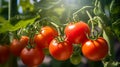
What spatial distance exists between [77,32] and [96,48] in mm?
91

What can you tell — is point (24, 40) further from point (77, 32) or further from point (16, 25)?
point (77, 32)

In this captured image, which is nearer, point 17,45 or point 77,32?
point 77,32

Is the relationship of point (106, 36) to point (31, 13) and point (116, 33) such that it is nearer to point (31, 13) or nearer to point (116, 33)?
point (116, 33)

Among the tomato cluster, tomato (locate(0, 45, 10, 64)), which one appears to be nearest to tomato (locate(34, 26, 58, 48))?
the tomato cluster

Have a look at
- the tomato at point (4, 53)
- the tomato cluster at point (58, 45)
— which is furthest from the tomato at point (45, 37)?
the tomato at point (4, 53)

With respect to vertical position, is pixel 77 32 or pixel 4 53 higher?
pixel 77 32

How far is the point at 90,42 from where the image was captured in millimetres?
1589

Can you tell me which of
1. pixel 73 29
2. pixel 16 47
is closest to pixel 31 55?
pixel 16 47

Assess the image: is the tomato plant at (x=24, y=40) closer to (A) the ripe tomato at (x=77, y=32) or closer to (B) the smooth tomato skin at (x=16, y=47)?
(B) the smooth tomato skin at (x=16, y=47)

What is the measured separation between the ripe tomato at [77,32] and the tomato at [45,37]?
10 cm

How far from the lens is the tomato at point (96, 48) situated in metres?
1.59

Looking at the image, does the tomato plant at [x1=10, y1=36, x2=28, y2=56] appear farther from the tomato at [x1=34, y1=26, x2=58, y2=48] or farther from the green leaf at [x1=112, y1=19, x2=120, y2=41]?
the green leaf at [x1=112, y1=19, x2=120, y2=41]

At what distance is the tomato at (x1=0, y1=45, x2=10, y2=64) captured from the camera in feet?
5.82

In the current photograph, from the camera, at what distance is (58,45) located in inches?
64.4
